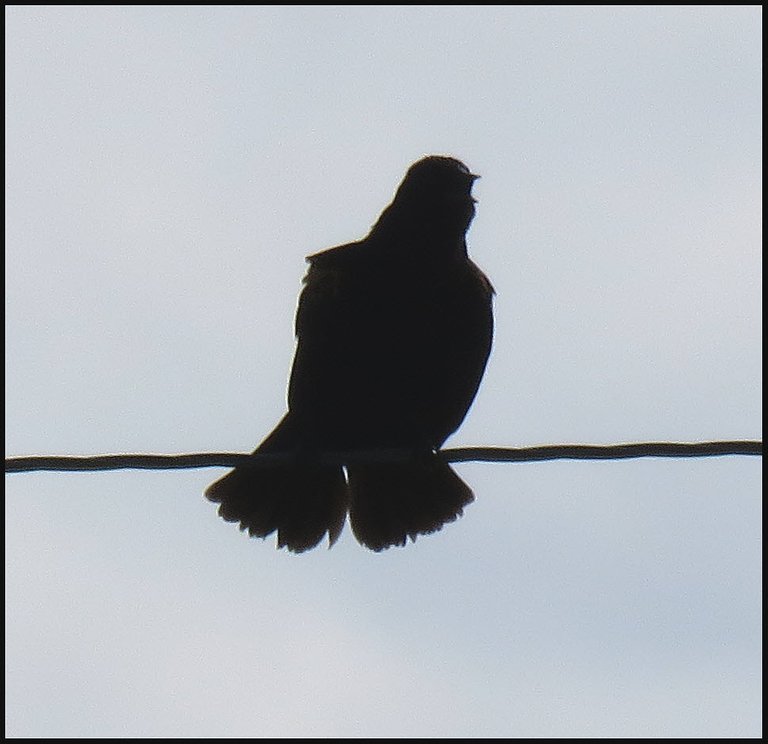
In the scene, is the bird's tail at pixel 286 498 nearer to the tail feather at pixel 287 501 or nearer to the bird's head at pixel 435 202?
the tail feather at pixel 287 501

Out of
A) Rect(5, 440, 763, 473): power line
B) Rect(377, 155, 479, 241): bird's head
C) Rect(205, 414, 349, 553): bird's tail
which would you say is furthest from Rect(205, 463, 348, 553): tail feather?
Rect(5, 440, 763, 473): power line

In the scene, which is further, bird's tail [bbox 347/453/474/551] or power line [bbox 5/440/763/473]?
bird's tail [bbox 347/453/474/551]

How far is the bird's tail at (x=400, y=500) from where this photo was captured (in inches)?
212

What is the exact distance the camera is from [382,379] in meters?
5.24

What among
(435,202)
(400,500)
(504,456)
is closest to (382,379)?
(400,500)

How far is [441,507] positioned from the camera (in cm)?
539

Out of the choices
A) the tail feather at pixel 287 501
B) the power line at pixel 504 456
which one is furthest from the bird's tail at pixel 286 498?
the power line at pixel 504 456

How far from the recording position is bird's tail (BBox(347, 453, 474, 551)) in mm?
5391

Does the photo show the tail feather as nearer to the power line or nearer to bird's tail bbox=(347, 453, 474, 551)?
bird's tail bbox=(347, 453, 474, 551)

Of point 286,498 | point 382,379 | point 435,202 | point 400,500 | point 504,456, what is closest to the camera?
point 504,456

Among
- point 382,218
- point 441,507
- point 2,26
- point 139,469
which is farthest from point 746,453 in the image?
point 2,26

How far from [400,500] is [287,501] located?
1.42 feet

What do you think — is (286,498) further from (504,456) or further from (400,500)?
(504,456)

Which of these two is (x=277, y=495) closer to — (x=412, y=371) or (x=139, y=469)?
(x=412, y=371)
